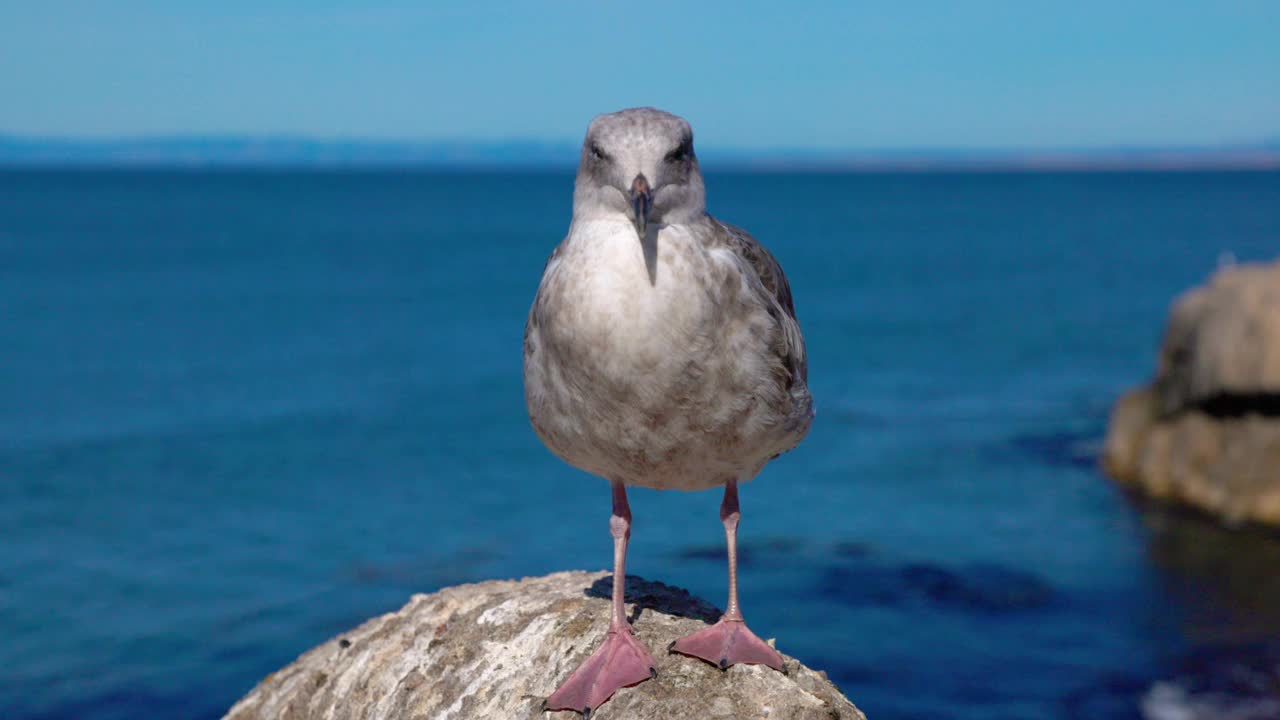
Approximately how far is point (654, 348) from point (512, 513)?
25844mm

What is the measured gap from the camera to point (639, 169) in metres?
5.93

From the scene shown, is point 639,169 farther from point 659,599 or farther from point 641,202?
point 659,599

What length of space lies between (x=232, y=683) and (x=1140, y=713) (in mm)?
14677

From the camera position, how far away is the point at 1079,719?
19.7 m

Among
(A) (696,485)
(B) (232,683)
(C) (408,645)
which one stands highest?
(A) (696,485)

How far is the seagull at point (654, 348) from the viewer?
5.96 m

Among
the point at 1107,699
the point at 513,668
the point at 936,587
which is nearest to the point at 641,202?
the point at 513,668

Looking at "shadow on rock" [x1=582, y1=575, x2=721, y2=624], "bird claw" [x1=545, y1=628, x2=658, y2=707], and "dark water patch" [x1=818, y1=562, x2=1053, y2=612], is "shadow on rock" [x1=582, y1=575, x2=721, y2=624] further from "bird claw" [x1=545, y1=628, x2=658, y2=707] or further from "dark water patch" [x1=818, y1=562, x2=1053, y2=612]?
"dark water patch" [x1=818, y1=562, x2=1053, y2=612]

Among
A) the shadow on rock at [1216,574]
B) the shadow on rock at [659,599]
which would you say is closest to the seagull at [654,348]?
the shadow on rock at [659,599]

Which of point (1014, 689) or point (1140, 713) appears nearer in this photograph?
point (1140, 713)

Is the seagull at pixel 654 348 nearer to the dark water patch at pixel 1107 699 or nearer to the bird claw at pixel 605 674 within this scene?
the bird claw at pixel 605 674

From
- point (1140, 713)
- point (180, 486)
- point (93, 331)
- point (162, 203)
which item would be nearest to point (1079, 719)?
point (1140, 713)

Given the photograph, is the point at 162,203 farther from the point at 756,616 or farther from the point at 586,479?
the point at 756,616

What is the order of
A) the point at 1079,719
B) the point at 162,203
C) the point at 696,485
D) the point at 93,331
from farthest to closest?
the point at 162,203 → the point at 93,331 → the point at 1079,719 → the point at 696,485
